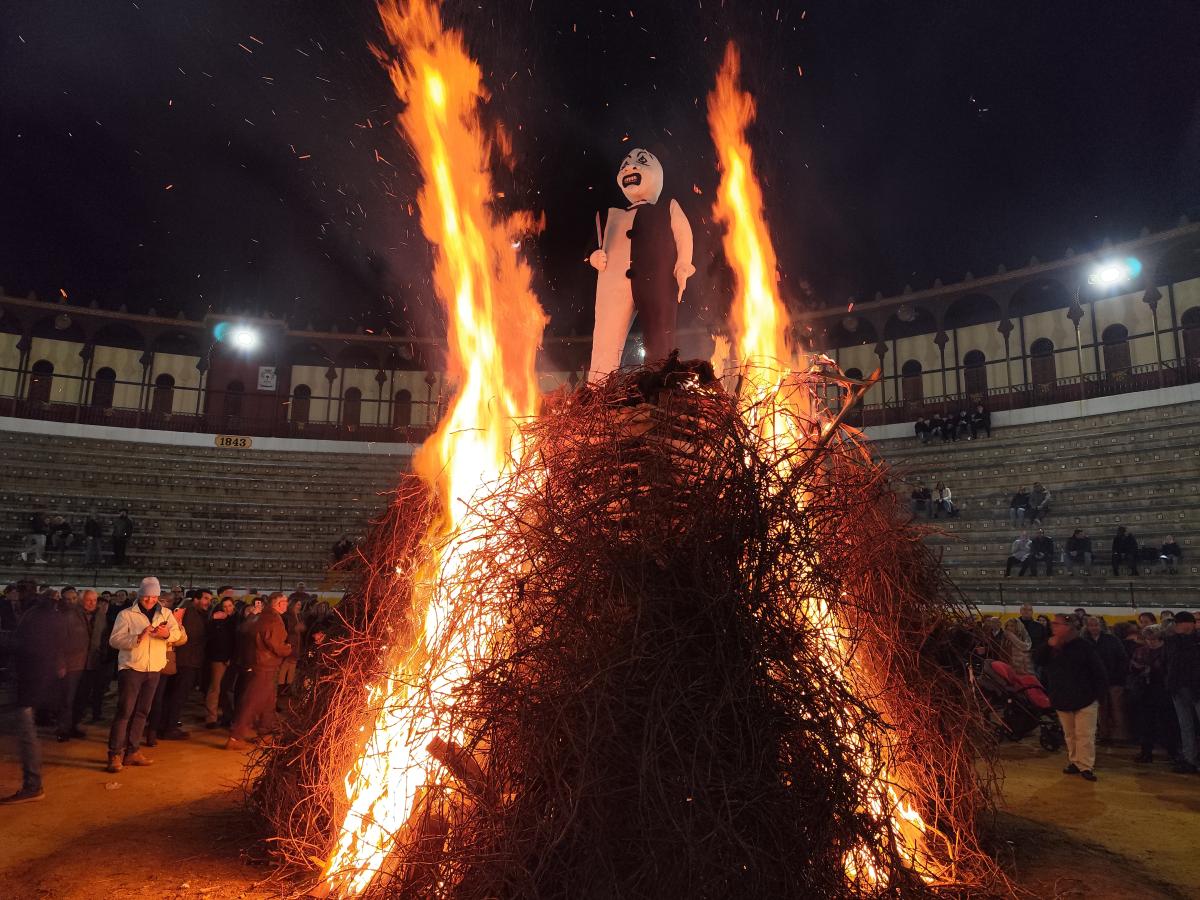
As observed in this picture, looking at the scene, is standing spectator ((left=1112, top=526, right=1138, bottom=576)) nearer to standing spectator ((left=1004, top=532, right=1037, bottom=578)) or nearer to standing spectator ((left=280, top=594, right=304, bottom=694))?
standing spectator ((left=1004, top=532, right=1037, bottom=578))

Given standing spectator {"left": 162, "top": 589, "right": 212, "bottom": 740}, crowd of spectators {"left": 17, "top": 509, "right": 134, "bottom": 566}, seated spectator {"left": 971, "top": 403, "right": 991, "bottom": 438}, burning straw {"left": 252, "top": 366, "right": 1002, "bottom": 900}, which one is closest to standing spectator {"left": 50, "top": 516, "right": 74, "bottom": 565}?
crowd of spectators {"left": 17, "top": 509, "right": 134, "bottom": 566}

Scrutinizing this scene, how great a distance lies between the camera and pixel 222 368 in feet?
102

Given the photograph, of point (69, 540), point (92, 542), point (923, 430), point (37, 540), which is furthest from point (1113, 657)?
point (37, 540)

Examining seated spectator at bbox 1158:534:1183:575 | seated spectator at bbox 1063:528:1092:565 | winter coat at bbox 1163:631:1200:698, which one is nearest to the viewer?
winter coat at bbox 1163:631:1200:698

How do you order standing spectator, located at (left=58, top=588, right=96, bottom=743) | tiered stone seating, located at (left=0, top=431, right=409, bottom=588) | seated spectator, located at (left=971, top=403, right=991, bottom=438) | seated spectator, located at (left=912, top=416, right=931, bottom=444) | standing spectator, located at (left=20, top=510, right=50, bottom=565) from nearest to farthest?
standing spectator, located at (left=58, top=588, right=96, bottom=743), standing spectator, located at (left=20, top=510, right=50, bottom=565), tiered stone seating, located at (left=0, top=431, right=409, bottom=588), seated spectator, located at (left=971, top=403, right=991, bottom=438), seated spectator, located at (left=912, top=416, right=931, bottom=444)

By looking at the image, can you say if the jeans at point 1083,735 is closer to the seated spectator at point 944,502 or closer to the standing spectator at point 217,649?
the standing spectator at point 217,649

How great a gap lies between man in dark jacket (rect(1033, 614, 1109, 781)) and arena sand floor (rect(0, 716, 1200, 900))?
293mm

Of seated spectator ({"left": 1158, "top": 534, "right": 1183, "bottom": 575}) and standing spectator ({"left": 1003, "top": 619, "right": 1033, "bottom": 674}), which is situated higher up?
seated spectator ({"left": 1158, "top": 534, "right": 1183, "bottom": 575})

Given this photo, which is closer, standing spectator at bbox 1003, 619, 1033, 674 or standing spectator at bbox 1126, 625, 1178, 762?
standing spectator at bbox 1126, 625, 1178, 762

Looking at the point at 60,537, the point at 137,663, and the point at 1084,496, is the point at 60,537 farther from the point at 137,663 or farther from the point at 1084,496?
the point at 1084,496

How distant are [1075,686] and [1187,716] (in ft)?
6.14

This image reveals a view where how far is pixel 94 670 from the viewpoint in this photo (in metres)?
10.2

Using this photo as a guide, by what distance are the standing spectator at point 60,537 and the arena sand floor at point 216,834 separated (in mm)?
15080

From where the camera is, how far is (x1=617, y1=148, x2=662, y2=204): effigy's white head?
618 cm
